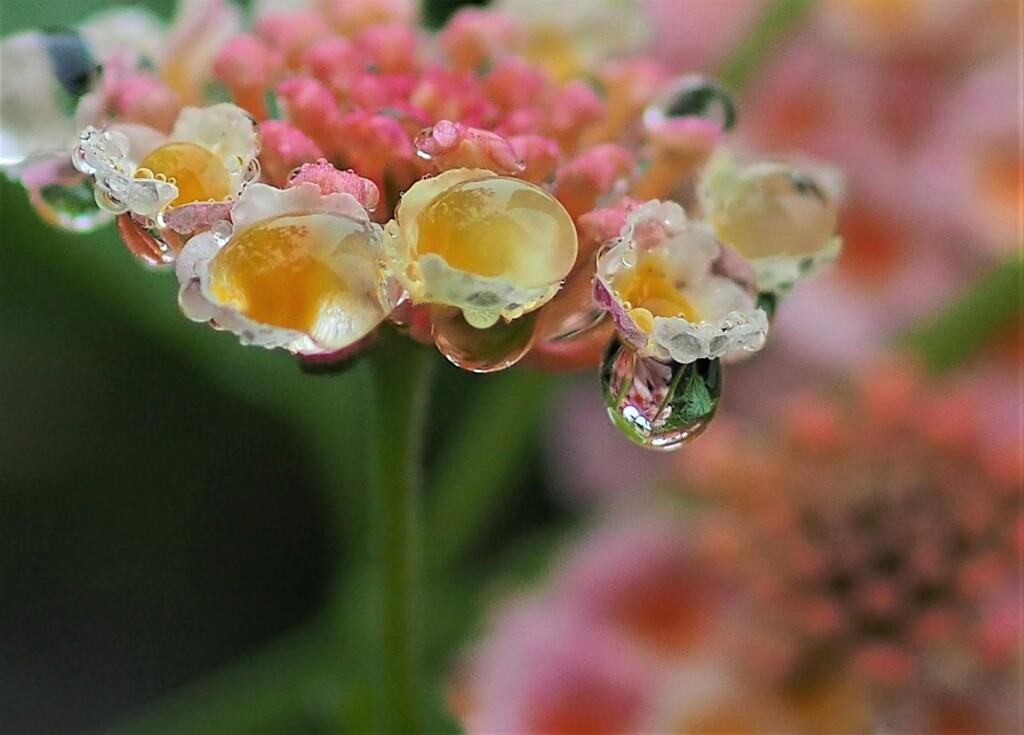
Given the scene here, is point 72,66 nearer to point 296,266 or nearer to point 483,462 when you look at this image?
point 296,266

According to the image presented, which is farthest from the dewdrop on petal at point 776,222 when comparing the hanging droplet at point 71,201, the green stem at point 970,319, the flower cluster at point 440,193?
the green stem at point 970,319

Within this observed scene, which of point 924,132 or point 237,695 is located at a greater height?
point 924,132

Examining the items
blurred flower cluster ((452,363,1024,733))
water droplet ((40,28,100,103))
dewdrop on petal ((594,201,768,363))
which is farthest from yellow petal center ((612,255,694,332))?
blurred flower cluster ((452,363,1024,733))

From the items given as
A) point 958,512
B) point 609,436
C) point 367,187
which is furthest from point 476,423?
point 367,187

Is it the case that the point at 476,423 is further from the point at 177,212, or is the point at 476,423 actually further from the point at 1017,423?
the point at 177,212

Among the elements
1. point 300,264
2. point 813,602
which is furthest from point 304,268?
point 813,602

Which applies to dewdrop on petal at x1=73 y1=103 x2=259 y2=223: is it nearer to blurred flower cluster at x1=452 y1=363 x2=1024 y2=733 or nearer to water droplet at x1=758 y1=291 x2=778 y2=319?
water droplet at x1=758 y1=291 x2=778 y2=319
